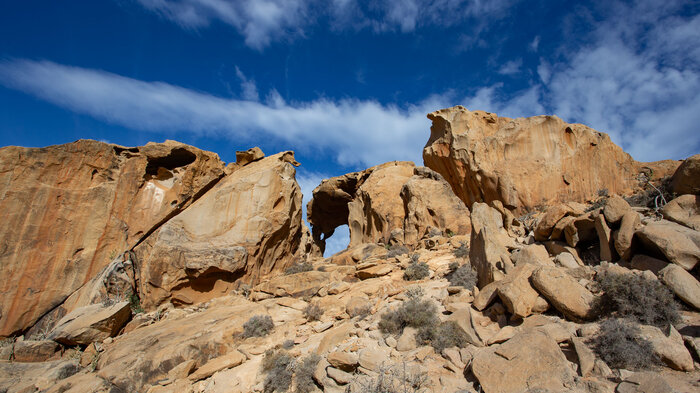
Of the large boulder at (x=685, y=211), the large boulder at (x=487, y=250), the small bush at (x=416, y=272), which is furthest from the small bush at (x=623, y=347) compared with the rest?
the small bush at (x=416, y=272)

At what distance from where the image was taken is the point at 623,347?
409 centimetres

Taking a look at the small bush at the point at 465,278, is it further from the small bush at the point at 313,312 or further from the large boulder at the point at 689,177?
the large boulder at the point at 689,177

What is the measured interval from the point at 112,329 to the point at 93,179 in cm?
727

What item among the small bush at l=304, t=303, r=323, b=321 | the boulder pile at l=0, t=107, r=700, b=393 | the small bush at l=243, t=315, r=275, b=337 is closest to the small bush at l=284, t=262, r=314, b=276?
the boulder pile at l=0, t=107, r=700, b=393

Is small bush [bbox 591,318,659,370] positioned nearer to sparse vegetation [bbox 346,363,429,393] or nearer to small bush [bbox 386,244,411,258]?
sparse vegetation [bbox 346,363,429,393]

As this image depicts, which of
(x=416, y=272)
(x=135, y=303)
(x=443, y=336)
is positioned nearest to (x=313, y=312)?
(x=416, y=272)

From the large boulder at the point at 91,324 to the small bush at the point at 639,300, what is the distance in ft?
43.3

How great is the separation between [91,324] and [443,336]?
11.1 meters

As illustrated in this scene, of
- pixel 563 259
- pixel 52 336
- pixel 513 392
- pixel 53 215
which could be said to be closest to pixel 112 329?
pixel 52 336

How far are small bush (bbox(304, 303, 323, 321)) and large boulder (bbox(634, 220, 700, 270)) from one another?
7.45 meters

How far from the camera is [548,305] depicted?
5.66m

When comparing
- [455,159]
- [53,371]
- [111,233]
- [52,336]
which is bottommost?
[53,371]

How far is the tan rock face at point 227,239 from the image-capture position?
1269 cm

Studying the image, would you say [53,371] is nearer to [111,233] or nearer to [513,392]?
[111,233]
